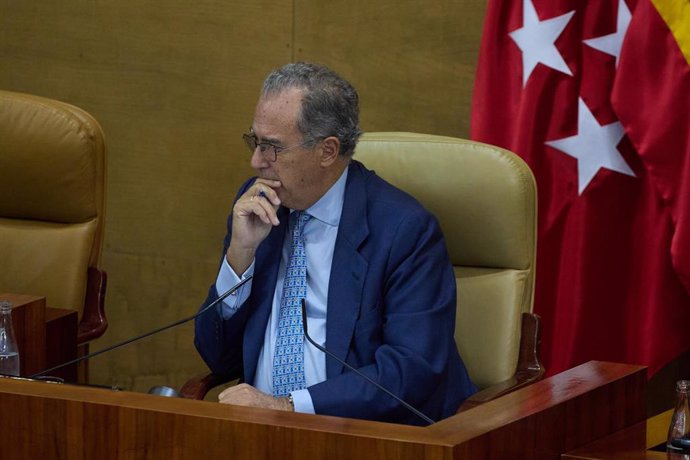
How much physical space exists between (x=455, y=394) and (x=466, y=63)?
135cm

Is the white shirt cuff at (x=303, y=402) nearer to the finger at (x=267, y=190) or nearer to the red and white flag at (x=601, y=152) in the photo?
the finger at (x=267, y=190)

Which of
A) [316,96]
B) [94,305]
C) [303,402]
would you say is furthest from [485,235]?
[94,305]

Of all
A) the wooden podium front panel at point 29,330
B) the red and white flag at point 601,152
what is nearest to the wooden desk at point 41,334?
the wooden podium front panel at point 29,330

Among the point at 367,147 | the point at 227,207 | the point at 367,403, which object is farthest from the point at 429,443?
the point at 227,207

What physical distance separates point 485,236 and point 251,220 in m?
0.54

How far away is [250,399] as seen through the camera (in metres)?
2.36

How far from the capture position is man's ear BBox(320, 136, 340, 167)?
8.50 feet

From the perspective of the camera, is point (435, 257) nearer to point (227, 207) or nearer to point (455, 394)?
point (455, 394)

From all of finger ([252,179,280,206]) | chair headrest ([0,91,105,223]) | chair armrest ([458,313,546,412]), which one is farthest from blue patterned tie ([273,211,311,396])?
chair headrest ([0,91,105,223])

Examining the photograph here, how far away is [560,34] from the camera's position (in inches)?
127

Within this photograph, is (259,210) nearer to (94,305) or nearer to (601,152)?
(94,305)

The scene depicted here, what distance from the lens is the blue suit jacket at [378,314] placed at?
94.9 inches

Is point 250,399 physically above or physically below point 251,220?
below

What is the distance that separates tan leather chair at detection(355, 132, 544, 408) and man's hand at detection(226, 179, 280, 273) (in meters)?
0.36
